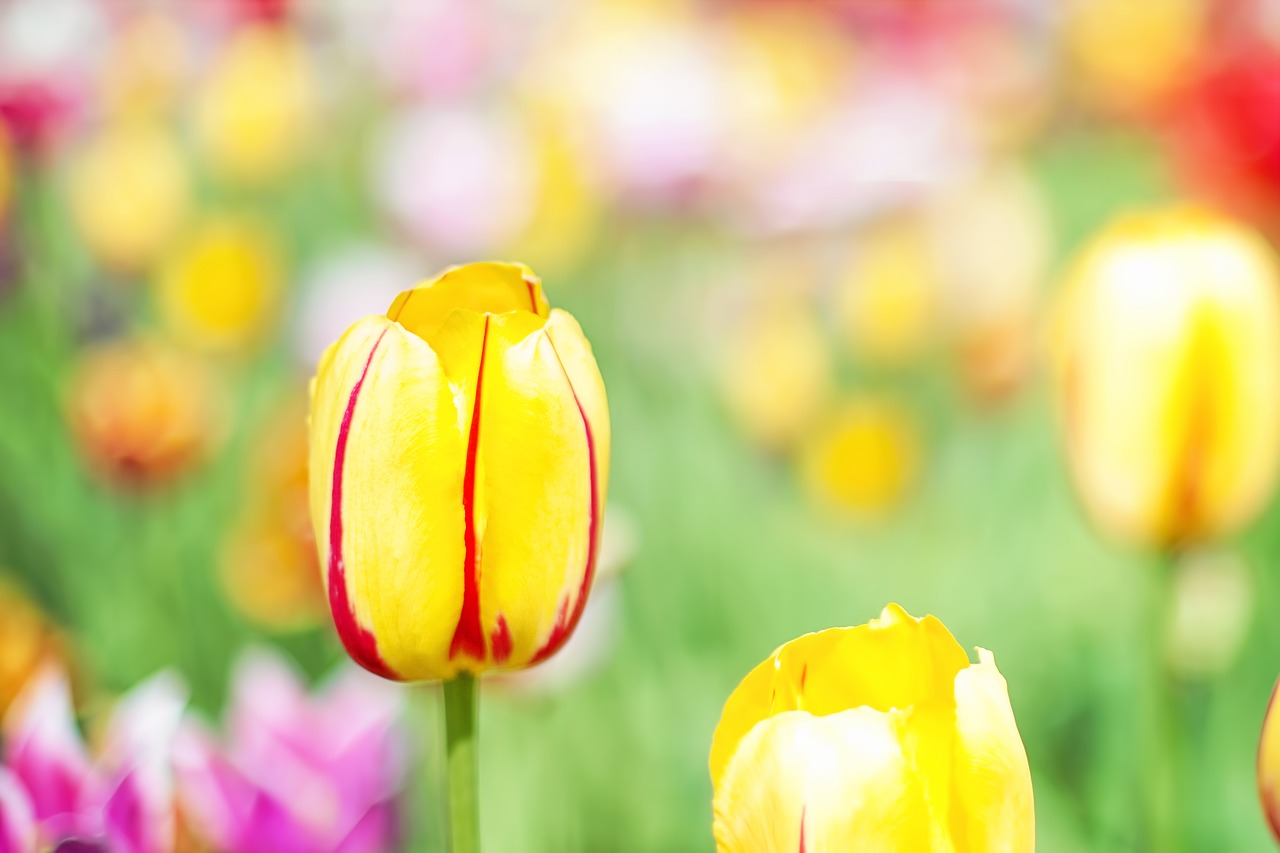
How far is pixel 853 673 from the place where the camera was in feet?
1.52

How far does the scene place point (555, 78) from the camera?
8.30 feet

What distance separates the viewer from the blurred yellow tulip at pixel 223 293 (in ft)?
6.15

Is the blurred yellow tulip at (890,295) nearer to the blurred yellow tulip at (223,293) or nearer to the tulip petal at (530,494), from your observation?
the blurred yellow tulip at (223,293)

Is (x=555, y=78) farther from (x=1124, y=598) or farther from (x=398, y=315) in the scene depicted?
(x=398, y=315)

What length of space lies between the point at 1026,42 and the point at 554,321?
3840 millimetres

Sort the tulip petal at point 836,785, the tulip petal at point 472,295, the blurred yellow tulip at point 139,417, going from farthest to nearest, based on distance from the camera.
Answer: the blurred yellow tulip at point 139,417, the tulip petal at point 472,295, the tulip petal at point 836,785

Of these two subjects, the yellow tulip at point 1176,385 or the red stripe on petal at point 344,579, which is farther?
the yellow tulip at point 1176,385

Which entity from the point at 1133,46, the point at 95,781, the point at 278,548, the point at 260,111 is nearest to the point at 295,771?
the point at 95,781

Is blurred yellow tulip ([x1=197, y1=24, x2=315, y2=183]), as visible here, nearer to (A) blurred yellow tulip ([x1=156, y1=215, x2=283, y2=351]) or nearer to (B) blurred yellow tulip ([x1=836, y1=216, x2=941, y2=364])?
(A) blurred yellow tulip ([x1=156, y1=215, x2=283, y2=351])

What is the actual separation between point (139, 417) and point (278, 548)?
19 centimetres

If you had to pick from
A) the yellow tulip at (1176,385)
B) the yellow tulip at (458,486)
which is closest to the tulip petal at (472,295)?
the yellow tulip at (458,486)

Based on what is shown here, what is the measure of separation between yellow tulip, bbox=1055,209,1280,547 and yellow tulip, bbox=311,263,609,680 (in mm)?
372

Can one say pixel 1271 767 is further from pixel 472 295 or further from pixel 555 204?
pixel 555 204

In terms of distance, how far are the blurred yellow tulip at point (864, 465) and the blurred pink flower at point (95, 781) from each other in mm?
1081
